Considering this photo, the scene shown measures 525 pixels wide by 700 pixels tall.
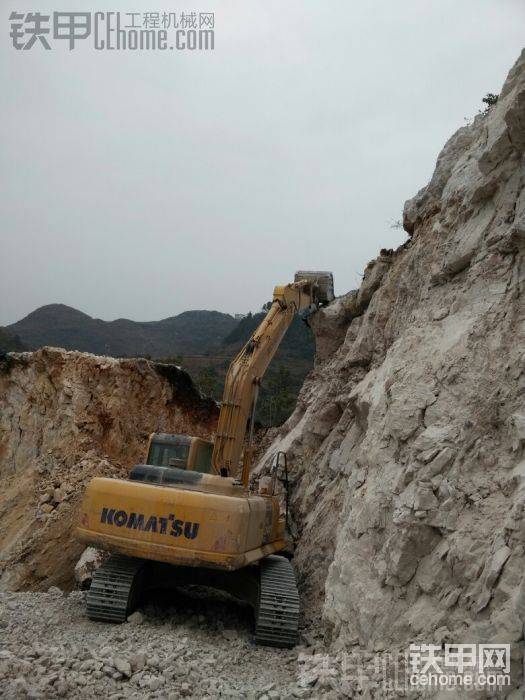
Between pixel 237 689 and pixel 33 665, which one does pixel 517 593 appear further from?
pixel 33 665

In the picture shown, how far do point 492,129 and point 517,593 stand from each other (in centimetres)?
602

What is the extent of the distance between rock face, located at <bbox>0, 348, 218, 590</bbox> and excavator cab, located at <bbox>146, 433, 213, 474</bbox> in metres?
3.47

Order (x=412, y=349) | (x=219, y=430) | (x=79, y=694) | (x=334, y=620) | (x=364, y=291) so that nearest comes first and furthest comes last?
(x=79, y=694)
(x=334, y=620)
(x=412, y=349)
(x=219, y=430)
(x=364, y=291)

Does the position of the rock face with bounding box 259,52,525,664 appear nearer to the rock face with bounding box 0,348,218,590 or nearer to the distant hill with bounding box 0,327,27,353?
the rock face with bounding box 0,348,218,590

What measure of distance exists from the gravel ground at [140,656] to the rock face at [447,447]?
97 centimetres

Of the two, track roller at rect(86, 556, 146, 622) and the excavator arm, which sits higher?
the excavator arm

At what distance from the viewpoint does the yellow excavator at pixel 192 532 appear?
7.38 metres

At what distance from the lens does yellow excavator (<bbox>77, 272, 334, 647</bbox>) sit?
7.38 metres

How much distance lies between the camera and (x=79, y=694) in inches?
213

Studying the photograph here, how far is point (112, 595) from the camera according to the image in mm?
7820

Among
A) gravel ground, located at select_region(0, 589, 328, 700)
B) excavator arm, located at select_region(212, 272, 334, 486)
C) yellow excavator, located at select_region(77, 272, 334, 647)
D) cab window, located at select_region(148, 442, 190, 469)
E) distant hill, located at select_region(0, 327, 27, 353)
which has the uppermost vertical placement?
distant hill, located at select_region(0, 327, 27, 353)

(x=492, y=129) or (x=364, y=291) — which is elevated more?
(x=492, y=129)

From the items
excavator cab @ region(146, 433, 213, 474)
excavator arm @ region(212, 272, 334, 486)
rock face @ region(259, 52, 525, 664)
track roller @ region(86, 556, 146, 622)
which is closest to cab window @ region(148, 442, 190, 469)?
excavator cab @ region(146, 433, 213, 474)

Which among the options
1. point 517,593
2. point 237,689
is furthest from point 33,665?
point 517,593
